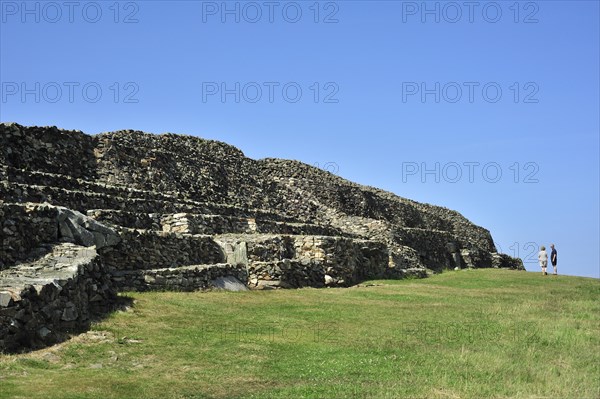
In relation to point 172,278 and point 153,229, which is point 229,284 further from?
point 153,229

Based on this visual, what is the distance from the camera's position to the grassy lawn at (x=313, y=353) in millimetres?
10820

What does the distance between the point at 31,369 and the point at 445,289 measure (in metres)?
20.7

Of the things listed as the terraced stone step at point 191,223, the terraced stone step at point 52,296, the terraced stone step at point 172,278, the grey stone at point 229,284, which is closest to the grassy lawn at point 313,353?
the terraced stone step at point 52,296

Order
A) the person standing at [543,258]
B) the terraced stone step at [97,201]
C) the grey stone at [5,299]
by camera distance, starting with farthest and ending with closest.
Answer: the person standing at [543,258] → the terraced stone step at [97,201] → the grey stone at [5,299]

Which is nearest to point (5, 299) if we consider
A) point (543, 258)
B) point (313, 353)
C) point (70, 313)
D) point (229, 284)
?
point (70, 313)

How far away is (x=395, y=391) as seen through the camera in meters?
10.6

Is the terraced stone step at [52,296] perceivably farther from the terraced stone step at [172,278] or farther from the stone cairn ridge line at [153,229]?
the terraced stone step at [172,278]

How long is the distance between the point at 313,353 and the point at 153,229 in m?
13.2

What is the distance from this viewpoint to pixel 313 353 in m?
13.6

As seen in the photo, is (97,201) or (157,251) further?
(97,201)

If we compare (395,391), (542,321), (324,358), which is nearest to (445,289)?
(542,321)

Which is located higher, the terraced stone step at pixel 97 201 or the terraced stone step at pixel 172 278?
the terraced stone step at pixel 97 201

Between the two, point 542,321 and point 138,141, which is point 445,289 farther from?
point 138,141

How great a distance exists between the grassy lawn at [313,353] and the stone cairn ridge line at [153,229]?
1.14m
